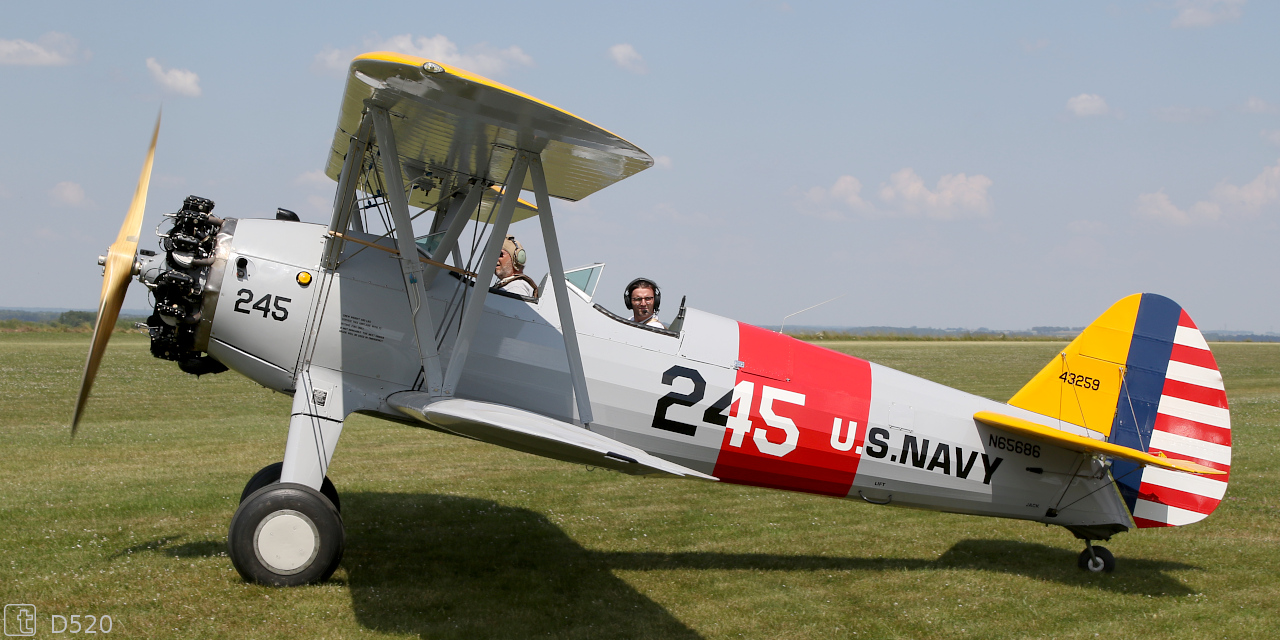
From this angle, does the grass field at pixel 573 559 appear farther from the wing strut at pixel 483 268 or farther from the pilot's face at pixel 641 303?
the pilot's face at pixel 641 303

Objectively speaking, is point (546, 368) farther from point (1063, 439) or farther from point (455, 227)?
point (1063, 439)

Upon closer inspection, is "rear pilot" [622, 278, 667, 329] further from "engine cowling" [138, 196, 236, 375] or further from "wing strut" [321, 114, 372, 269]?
"engine cowling" [138, 196, 236, 375]

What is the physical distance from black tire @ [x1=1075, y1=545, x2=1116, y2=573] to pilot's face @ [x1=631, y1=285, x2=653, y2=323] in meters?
3.92

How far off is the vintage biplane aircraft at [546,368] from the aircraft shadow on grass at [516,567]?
46 centimetres

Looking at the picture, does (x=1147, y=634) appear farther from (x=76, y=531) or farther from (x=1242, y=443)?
(x=1242, y=443)

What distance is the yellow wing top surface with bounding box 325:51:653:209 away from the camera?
4.42m

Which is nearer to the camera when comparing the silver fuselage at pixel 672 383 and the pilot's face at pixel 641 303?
the silver fuselage at pixel 672 383

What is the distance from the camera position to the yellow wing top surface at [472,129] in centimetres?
442

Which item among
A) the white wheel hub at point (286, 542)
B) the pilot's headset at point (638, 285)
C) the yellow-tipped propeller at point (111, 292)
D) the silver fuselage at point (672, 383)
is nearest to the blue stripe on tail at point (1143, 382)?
the silver fuselage at point (672, 383)

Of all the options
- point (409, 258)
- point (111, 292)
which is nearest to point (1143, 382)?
point (409, 258)

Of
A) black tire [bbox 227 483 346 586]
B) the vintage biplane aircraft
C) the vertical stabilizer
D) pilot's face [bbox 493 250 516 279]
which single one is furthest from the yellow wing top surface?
the vertical stabilizer

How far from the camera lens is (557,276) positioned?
17.7 ft

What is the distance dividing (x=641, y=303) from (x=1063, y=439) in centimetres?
324

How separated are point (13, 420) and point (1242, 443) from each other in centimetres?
1827
